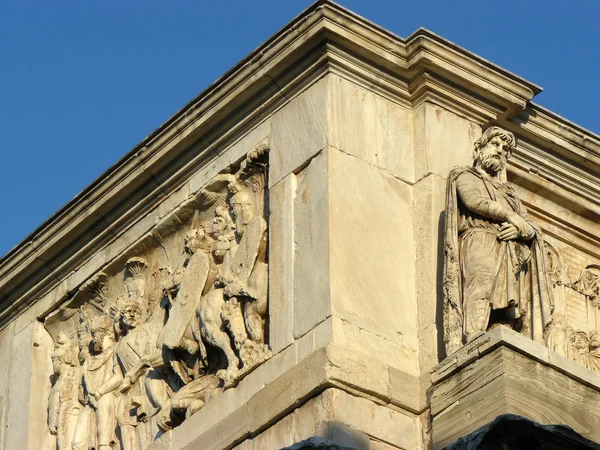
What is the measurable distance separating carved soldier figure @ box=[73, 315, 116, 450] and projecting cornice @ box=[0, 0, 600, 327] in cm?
64

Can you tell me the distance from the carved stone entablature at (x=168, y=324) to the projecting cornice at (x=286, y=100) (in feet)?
0.89

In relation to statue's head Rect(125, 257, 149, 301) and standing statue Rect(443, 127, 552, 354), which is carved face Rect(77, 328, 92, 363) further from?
standing statue Rect(443, 127, 552, 354)

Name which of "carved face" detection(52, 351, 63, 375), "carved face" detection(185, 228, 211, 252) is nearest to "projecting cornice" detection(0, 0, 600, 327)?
"carved face" detection(185, 228, 211, 252)

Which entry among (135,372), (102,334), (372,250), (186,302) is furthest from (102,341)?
(372,250)

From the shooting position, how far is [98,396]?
59.9 ft

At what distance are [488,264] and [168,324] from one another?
A: 9.17 ft

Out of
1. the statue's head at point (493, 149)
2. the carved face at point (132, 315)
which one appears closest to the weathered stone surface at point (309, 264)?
the carved face at point (132, 315)

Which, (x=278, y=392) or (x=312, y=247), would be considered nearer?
(x=278, y=392)

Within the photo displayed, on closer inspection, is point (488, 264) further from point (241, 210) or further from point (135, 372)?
point (135, 372)

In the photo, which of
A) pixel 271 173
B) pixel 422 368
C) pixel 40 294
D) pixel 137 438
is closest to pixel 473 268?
pixel 422 368

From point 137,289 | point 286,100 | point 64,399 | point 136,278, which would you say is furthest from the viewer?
point 64,399

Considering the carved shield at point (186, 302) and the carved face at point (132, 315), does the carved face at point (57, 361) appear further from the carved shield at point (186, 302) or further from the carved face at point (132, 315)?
the carved shield at point (186, 302)

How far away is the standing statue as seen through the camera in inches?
635

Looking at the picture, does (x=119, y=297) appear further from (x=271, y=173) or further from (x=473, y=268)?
(x=473, y=268)
